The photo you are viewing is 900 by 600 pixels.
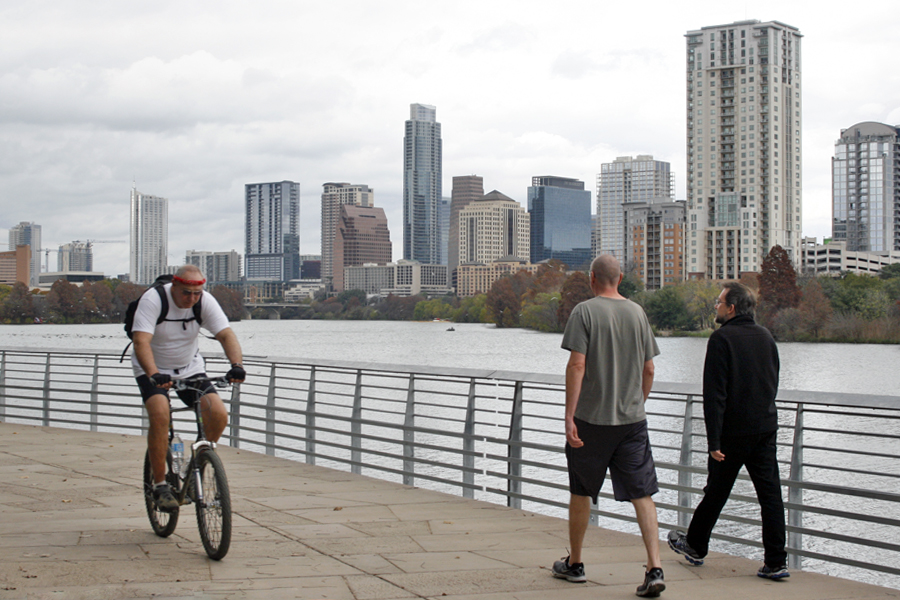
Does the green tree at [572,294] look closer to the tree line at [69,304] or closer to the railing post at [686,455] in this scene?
the tree line at [69,304]

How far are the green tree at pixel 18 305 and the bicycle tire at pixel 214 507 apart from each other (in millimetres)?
123212

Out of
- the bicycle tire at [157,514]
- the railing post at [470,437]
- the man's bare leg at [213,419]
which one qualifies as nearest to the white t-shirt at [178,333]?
the man's bare leg at [213,419]

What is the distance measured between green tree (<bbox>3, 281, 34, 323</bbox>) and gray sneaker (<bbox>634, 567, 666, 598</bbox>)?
12493 cm

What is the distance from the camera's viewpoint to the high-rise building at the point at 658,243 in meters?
188

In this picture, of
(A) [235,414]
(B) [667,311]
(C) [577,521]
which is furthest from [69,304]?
(C) [577,521]

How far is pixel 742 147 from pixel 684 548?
186 meters

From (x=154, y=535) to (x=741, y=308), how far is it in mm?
4225

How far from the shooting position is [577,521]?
525cm

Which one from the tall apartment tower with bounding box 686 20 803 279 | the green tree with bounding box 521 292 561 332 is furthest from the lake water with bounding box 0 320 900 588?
the tall apartment tower with bounding box 686 20 803 279

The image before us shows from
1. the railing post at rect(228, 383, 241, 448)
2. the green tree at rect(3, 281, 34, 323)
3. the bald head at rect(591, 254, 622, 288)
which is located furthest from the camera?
the green tree at rect(3, 281, 34, 323)

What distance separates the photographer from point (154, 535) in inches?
249

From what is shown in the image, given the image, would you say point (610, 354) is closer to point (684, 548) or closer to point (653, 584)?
point (653, 584)

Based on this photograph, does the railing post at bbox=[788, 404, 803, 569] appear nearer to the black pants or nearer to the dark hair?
the black pants

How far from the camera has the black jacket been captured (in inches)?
209
